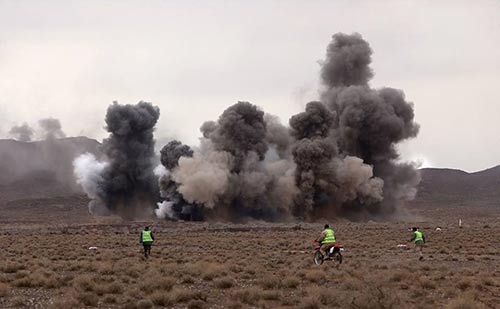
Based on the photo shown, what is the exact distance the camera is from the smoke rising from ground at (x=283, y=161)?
7906cm

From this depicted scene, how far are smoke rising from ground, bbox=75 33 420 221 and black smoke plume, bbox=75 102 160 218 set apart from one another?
16 cm

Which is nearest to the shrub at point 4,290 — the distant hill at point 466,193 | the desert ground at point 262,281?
the desert ground at point 262,281

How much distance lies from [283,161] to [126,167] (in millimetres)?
22516

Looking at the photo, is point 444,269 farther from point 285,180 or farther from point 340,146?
point 340,146

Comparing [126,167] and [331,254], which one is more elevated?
[126,167]

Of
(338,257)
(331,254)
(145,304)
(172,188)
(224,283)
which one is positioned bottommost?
(145,304)

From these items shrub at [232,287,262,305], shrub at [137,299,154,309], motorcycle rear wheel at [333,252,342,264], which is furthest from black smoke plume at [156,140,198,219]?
shrub at [137,299,154,309]

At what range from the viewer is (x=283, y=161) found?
85.4 metres

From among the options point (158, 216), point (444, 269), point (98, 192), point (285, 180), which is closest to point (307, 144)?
point (285, 180)

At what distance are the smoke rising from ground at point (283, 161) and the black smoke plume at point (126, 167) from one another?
158 millimetres

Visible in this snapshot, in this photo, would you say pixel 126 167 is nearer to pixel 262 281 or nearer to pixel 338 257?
pixel 338 257

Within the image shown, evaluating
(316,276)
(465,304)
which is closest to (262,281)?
(316,276)

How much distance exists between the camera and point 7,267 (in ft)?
77.7

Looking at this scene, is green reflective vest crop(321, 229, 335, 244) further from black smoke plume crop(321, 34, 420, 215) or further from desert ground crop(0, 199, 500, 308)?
black smoke plume crop(321, 34, 420, 215)
